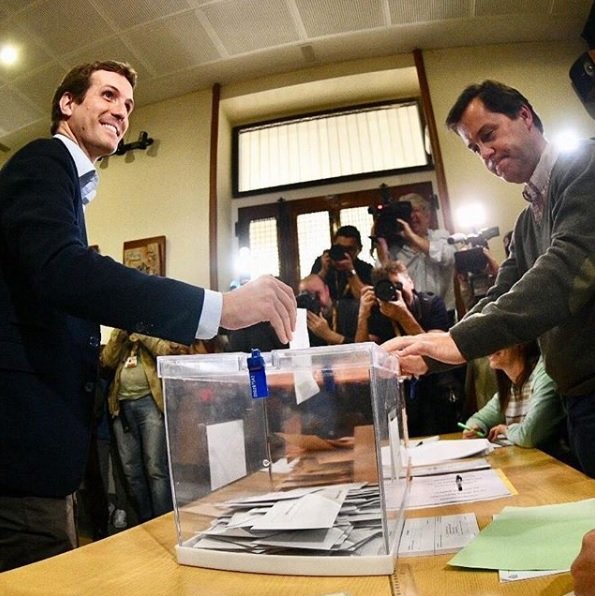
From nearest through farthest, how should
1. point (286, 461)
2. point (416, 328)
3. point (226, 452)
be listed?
point (226, 452) < point (286, 461) < point (416, 328)

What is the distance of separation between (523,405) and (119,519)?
207 centimetres

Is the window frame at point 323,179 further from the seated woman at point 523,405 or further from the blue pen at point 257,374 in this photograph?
the blue pen at point 257,374

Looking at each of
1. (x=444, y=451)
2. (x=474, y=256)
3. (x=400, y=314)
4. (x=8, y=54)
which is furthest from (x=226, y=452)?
(x=8, y=54)

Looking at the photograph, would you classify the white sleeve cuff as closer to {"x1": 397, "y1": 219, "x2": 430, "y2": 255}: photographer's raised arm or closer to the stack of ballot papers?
the stack of ballot papers

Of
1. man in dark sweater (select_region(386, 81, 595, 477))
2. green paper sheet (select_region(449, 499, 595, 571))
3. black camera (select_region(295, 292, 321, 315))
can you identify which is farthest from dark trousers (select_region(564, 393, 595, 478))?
black camera (select_region(295, 292, 321, 315))

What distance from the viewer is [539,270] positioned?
81cm

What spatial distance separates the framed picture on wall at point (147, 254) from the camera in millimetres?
3160

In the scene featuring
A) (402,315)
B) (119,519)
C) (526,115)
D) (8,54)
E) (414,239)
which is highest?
(8,54)

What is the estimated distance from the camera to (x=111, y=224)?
340 centimetres

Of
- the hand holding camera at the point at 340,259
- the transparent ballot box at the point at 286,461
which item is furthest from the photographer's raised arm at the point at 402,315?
the transparent ballot box at the point at 286,461

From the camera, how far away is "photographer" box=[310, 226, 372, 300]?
109 inches

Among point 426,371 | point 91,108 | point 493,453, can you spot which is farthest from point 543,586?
point 91,108

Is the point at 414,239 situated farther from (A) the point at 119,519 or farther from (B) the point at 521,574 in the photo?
(B) the point at 521,574

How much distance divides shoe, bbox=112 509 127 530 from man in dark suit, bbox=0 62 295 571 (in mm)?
2034
